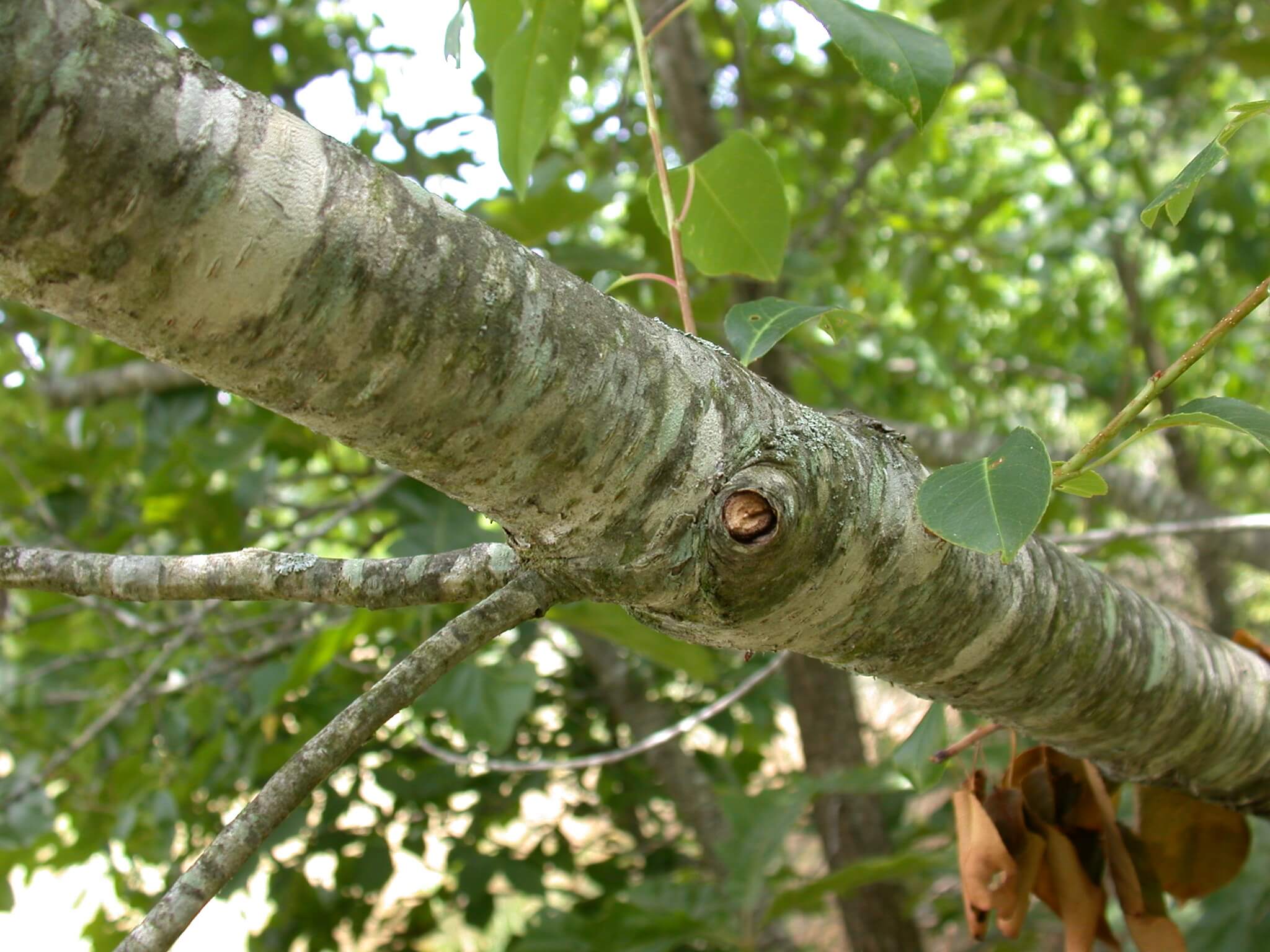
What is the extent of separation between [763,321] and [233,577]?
1.60 feet

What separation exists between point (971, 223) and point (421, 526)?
1.66 metres

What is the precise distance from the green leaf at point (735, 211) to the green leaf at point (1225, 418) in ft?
1.32

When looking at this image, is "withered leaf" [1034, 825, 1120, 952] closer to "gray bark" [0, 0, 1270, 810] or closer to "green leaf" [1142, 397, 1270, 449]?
"gray bark" [0, 0, 1270, 810]

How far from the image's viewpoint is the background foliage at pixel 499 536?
1839 mm

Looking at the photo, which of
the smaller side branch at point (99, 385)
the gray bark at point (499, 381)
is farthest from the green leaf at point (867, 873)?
the smaller side branch at point (99, 385)

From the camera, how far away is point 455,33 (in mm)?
938

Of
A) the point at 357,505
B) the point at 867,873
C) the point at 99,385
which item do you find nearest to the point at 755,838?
the point at 867,873

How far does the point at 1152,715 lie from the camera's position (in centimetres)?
90

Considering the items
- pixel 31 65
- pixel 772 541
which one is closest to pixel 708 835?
pixel 772 541

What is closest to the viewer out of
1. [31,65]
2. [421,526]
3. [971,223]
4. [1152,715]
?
[31,65]

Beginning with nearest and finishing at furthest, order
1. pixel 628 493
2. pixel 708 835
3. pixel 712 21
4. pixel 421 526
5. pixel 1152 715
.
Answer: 1. pixel 628 493
2. pixel 1152 715
3. pixel 421 526
4. pixel 708 835
5. pixel 712 21

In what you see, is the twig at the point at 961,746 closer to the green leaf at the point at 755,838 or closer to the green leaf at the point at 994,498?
the green leaf at the point at 994,498

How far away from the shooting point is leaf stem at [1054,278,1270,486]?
2.17 ft

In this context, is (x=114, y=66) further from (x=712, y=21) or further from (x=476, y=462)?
(x=712, y=21)
